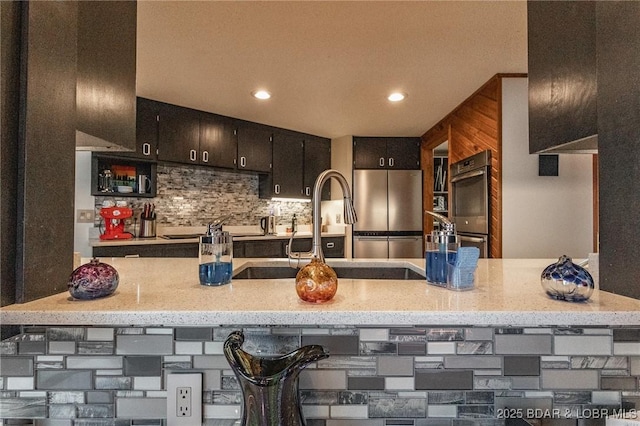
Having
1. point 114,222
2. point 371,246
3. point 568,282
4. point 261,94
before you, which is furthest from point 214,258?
point 371,246

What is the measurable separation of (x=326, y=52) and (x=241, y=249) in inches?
87.6

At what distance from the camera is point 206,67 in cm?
267

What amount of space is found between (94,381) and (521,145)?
2959 millimetres

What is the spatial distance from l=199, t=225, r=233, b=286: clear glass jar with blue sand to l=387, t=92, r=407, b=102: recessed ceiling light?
263 cm

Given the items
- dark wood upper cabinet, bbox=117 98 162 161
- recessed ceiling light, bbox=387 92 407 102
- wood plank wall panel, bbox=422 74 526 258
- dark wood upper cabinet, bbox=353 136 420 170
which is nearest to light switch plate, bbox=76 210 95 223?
dark wood upper cabinet, bbox=117 98 162 161

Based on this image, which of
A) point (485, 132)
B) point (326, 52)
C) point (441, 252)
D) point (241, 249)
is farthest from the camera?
point (241, 249)

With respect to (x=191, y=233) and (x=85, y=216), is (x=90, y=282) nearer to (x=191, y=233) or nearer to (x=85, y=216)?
(x=85, y=216)

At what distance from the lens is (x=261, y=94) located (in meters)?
3.28

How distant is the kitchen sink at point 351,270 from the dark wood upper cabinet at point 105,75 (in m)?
0.82

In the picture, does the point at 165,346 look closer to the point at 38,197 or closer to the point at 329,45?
the point at 38,197

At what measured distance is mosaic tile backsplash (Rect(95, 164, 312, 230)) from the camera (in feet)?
12.5

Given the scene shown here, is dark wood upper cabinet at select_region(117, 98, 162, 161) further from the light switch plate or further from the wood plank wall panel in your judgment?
the wood plank wall panel

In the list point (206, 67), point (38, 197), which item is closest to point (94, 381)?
point (38, 197)

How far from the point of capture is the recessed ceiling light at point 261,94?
3205 mm
